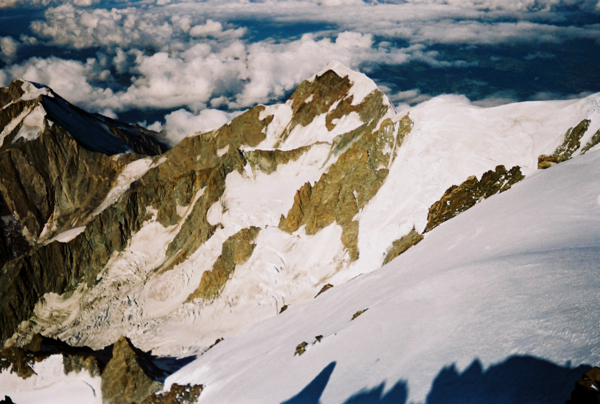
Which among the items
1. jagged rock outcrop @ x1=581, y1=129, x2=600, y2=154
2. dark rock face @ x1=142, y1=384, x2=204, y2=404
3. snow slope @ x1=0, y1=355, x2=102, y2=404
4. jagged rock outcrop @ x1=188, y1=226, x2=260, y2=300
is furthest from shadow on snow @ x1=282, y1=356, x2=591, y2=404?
jagged rock outcrop @ x1=188, y1=226, x2=260, y2=300

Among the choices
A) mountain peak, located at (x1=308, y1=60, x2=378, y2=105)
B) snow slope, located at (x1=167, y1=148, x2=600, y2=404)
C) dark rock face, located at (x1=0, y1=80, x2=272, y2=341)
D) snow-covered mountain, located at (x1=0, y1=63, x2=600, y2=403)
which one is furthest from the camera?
dark rock face, located at (x1=0, y1=80, x2=272, y2=341)

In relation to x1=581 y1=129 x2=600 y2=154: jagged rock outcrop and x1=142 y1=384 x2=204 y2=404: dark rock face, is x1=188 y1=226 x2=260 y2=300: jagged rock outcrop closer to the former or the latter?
x1=142 y1=384 x2=204 y2=404: dark rock face

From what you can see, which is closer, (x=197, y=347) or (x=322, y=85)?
(x=197, y=347)

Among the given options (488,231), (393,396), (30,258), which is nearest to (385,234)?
(488,231)

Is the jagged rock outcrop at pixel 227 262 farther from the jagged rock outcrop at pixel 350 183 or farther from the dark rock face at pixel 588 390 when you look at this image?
the dark rock face at pixel 588 390

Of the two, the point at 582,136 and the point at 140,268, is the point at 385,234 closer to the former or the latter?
the point at 582,136

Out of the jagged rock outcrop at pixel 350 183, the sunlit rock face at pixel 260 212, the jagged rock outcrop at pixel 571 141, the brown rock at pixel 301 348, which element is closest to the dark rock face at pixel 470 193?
the sunlit rock face at pixel 260 212
